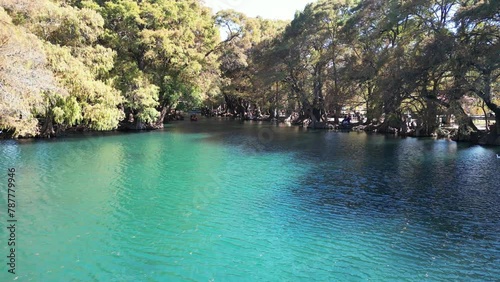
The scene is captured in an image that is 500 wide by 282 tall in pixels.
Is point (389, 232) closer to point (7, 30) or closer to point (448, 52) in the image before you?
point (7, 30)

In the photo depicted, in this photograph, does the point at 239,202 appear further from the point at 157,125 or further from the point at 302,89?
the point at 302,89

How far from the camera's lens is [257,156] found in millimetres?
24594

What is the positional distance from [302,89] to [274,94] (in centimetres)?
1179

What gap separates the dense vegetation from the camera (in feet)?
77.2

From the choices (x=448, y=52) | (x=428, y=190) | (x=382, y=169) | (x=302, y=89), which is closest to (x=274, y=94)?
(x=302, y=89)

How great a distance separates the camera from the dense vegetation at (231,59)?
77.2 ft

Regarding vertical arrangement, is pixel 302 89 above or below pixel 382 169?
above

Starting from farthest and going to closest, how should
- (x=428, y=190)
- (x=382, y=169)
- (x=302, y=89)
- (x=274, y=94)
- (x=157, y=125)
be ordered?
(x=274, y=94) < (x=302, y=89) < (x=157, y=125) < (x=382, y=169) < (x=428, y=190)

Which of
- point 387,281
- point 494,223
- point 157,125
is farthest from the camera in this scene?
point 157,125

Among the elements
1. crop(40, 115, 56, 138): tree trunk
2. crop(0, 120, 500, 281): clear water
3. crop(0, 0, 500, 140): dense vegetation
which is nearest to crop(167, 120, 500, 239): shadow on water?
crop(0, 120, 500, 281): clear water

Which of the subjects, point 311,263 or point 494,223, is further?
point 494,223

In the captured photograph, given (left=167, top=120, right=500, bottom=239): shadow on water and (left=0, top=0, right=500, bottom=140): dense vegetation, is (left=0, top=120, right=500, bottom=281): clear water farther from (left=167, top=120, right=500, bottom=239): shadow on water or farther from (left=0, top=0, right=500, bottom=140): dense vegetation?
(left=0, top=0, right=500, bottom=140): dense vegetation

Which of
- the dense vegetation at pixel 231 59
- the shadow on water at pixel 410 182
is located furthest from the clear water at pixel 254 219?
the dense vegetation at pixel 231 59

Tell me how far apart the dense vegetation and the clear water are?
4.49m
